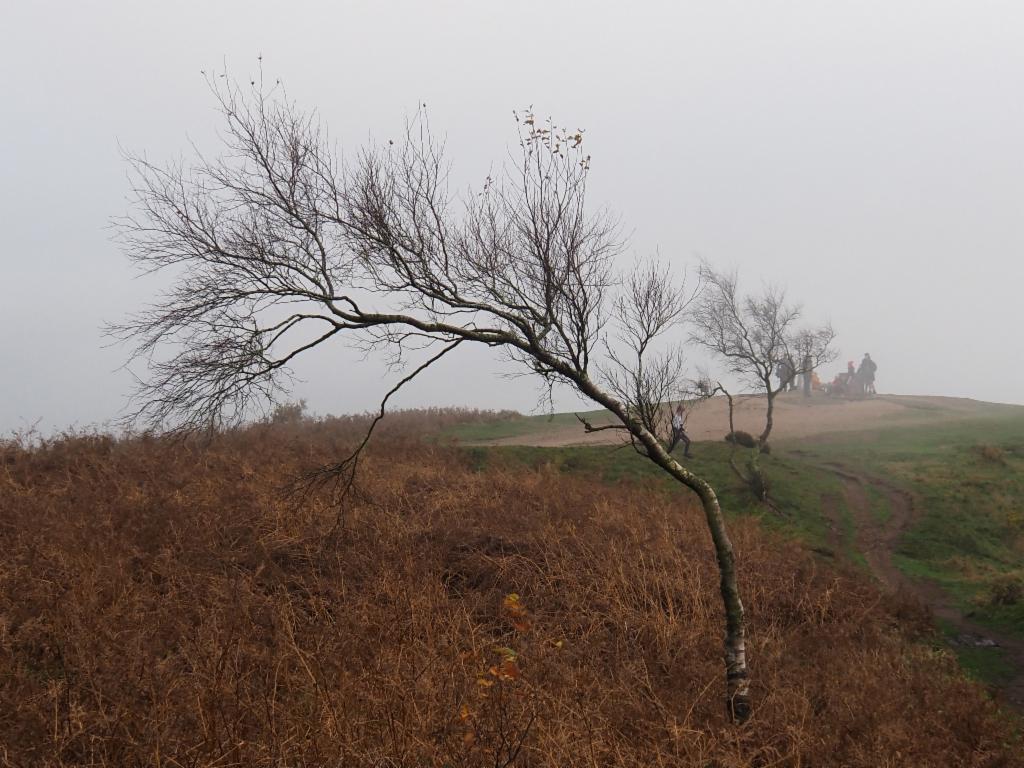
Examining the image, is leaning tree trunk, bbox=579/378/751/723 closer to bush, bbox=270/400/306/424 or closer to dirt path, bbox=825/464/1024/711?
dirt path, bbox=825/464/1024/711

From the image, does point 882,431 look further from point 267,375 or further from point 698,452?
point 267,375

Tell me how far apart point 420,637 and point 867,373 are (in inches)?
1968

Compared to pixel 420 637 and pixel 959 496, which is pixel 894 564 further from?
pixel 420 637

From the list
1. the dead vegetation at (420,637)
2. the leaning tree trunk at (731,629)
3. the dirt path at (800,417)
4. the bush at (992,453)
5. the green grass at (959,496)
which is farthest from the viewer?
the dirt path at (800,417)

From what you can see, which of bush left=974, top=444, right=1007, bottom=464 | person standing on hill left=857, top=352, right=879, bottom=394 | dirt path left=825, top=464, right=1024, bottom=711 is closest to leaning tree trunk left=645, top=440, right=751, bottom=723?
dirt path left=825, top=464, right=1024, bottom=711

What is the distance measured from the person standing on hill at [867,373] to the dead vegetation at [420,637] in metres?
41.1

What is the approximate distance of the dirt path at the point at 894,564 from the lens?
392 inches

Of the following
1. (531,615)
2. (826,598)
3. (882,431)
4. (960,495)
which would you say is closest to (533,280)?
(531,615)

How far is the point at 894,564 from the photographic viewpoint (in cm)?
1516

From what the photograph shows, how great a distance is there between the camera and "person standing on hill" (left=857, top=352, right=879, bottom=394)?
48.8 m

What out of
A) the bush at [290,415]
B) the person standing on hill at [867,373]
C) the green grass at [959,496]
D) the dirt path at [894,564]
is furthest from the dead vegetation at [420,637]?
the person standing on hill at [867,373]

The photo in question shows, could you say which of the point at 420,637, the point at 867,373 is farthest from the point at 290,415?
the point at 867,373

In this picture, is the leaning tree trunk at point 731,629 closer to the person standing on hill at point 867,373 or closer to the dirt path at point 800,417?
the dirt path at point 800,417

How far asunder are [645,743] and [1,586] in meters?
7.95
